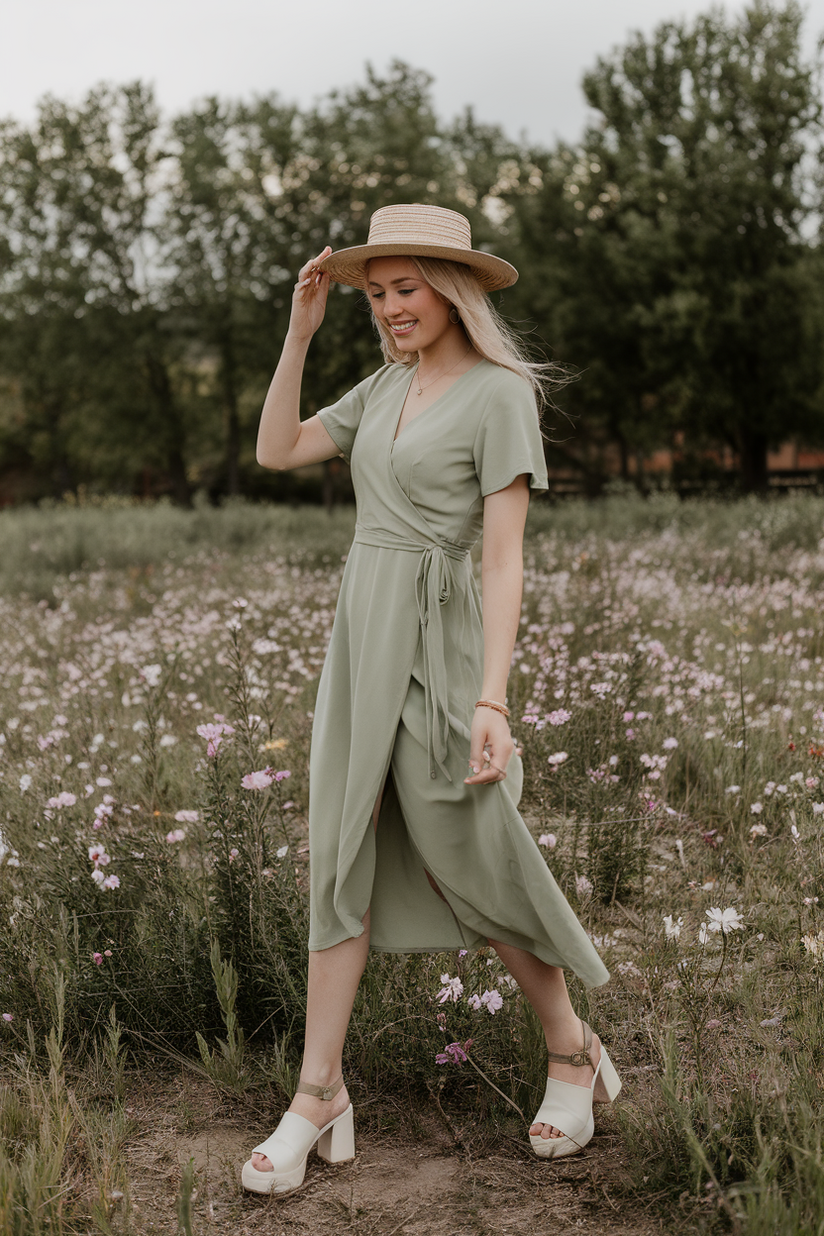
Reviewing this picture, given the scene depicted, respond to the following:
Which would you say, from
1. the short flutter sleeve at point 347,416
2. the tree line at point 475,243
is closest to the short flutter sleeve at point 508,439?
the short flutter sleeve at point 347,416

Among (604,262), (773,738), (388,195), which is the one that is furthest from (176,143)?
(773,738)

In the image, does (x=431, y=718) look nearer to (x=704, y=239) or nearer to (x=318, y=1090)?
(x=318, y=1090)

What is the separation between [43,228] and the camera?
31.2 meters

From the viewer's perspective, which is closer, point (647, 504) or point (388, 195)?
point (647, 504)

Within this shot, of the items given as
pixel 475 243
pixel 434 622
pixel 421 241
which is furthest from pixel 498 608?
pixel 475 243

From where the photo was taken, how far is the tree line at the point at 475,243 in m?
21.2

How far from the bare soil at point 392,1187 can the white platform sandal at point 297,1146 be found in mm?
38

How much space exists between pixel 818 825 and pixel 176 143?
32382 mm

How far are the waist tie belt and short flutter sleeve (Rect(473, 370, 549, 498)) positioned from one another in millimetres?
193

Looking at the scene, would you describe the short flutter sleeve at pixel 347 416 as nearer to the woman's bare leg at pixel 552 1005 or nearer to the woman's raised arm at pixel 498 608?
the woman's raised arm at pixel 498 608

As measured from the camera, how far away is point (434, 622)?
2422mm

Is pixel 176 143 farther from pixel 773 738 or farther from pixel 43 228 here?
pixel 773 738

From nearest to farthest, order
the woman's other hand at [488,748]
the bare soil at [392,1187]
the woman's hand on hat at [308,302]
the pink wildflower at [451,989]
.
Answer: the bare soil at [392,1187] → the woman's other hand at [488,748] → the pink wildflower at [451,989] → the woman's hand on hat at [308,302]

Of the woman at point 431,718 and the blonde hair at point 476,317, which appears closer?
the woman at point 431,718
